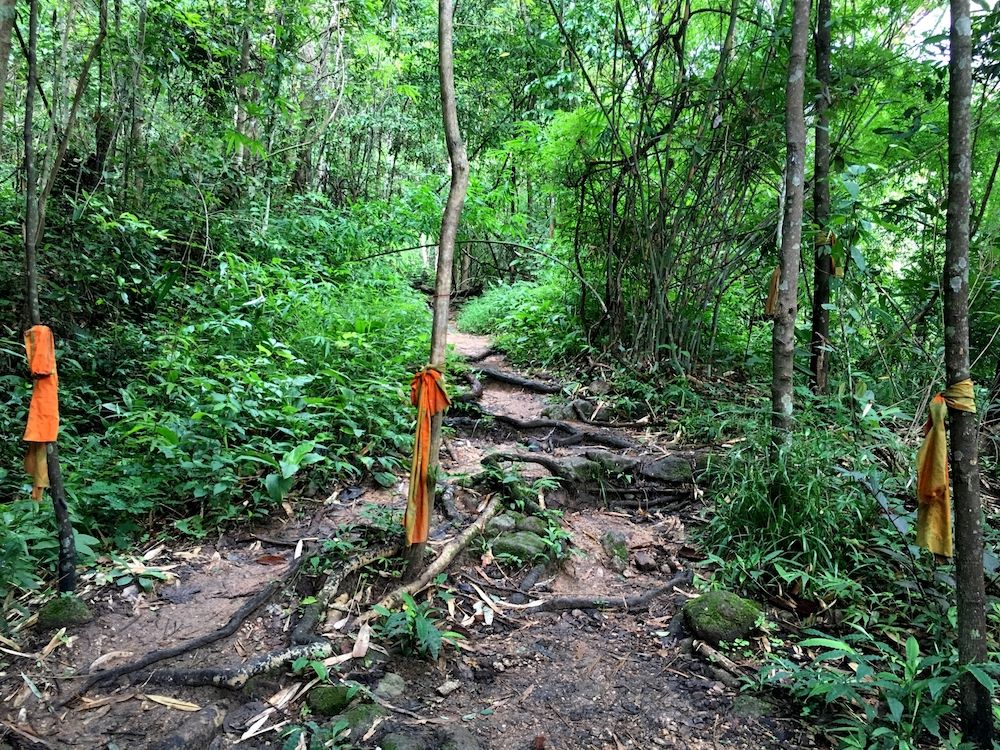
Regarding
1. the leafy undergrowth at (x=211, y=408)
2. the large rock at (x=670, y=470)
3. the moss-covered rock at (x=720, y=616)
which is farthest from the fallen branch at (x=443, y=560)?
the large rock at (x=670, y=470)

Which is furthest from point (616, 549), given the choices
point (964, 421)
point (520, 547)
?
point (964, 421)

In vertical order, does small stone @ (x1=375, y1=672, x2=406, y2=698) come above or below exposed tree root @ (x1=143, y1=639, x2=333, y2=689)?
below

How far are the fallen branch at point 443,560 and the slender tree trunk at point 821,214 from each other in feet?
10.7

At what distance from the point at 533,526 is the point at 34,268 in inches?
131

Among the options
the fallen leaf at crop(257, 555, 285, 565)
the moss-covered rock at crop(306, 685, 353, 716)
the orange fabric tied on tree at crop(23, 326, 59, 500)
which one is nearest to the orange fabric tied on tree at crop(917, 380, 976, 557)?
the moss-covered rock at crop(306, 685, 353, 716)

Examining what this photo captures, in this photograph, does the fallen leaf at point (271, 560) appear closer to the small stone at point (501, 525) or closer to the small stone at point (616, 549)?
the small stone at point (501, 525)

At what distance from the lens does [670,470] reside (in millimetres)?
5289

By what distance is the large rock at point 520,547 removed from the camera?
4.09 meters

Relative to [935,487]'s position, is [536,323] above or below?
above

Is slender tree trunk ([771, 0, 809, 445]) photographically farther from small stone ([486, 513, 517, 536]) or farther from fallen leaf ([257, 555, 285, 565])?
fallen leaf ([257, 555, 285, 565])

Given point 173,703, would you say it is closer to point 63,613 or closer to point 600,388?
point 63,613

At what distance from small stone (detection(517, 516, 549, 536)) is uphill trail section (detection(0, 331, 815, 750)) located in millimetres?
12

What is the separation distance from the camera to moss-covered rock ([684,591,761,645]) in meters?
3.28

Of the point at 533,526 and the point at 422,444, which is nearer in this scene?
the point at 422,444
